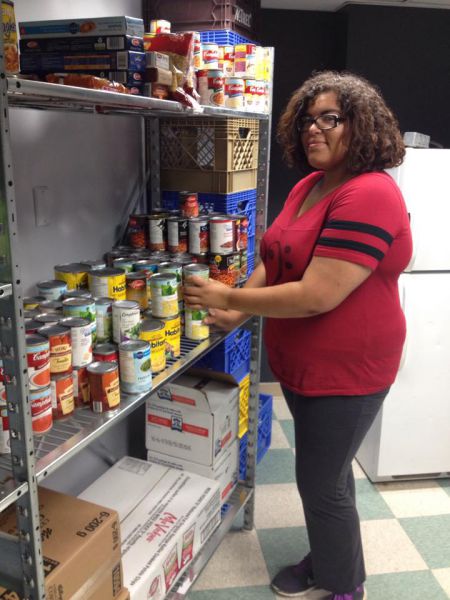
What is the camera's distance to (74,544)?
131cm

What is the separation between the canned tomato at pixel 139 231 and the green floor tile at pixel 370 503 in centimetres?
150

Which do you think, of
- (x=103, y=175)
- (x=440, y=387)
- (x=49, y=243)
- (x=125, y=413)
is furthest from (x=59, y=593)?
(x=440, y=387)

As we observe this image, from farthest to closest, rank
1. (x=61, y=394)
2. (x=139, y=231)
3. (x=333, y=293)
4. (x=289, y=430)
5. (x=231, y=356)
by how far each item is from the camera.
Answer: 1. (x=289, y=430)
2. (x=231, y=356)
3. (x=139, y=231)
4. (x=333, y=293)
5. (x=61, y=394)

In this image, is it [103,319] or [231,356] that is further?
[231,356]

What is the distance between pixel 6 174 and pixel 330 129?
938mm

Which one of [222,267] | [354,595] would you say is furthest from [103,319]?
[354,595]

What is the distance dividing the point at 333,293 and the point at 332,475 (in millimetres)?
607

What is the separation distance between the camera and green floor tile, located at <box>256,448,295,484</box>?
271 centimetres

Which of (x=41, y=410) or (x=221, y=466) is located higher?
(x=41, y=410)

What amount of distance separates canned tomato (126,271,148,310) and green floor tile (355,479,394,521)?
4.82ft

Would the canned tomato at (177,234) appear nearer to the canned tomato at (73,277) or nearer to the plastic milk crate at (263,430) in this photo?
the canned tomato at (73,277)

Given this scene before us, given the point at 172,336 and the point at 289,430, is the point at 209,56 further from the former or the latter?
the point at 289,430

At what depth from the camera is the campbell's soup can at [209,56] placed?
1.89m

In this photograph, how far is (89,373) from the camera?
1.29 m
